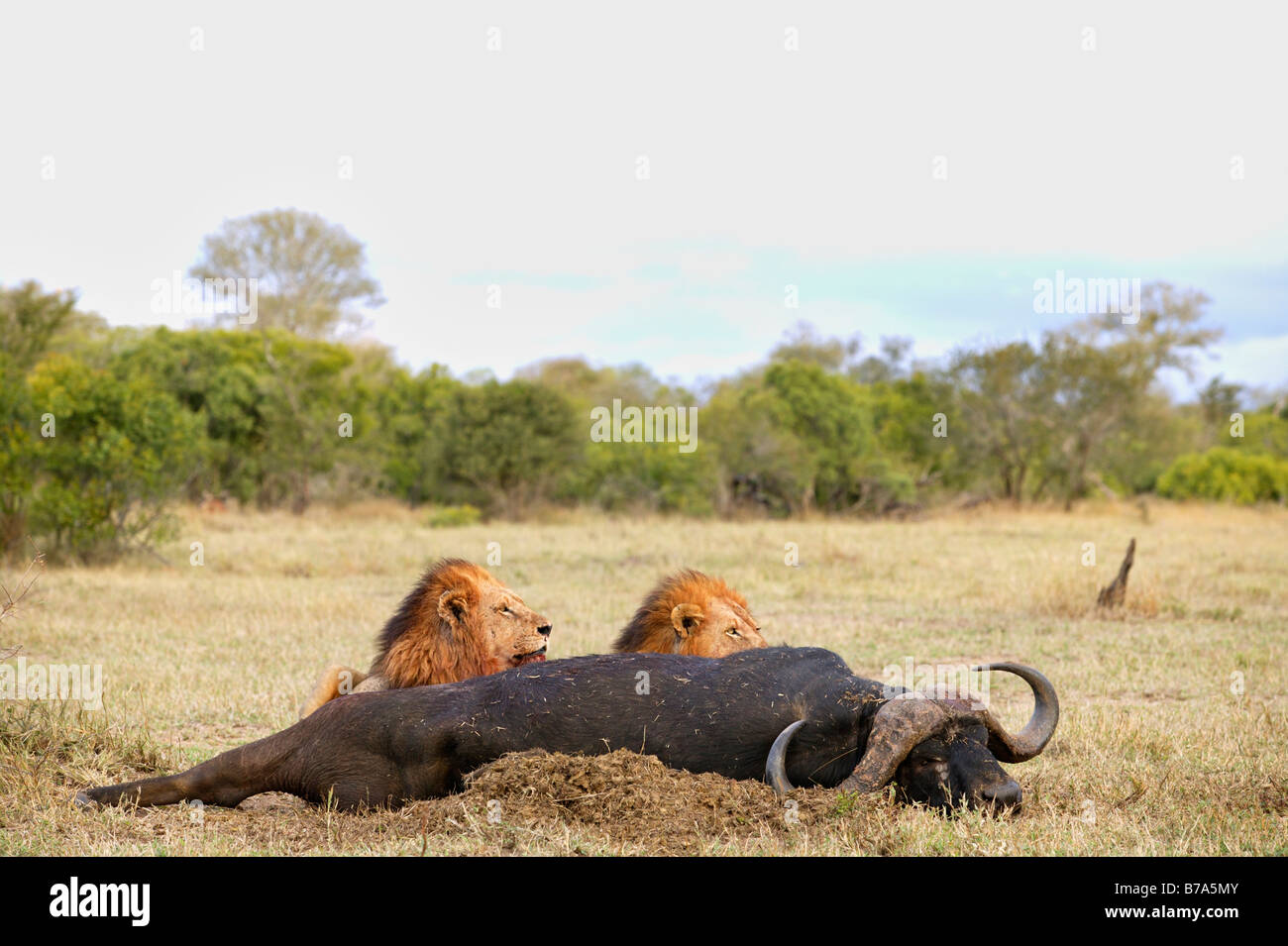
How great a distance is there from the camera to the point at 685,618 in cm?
684

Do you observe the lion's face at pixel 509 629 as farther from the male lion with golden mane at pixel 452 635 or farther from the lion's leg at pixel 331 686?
the lion's leg at pixel 331 686

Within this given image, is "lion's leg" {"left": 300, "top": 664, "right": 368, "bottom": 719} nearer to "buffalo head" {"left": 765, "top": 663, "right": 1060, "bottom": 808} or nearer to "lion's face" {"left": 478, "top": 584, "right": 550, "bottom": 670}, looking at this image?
"lion's face" {"left": 478, "top": 584, "right": 550, "bottom": 670}

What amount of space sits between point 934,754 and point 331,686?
3356mm

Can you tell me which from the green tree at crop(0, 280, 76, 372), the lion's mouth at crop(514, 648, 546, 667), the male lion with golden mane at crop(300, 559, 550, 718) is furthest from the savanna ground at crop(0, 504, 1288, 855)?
the green tree at crop(0, 280, 76, 372)

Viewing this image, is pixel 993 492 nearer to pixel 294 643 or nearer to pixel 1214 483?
pixel 1214 483

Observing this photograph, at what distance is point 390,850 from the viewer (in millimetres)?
4797

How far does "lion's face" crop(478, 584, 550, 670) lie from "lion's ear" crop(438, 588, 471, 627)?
0.09m

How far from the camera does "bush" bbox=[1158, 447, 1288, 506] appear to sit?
37031 mm

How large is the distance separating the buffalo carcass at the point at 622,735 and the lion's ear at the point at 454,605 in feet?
2.67

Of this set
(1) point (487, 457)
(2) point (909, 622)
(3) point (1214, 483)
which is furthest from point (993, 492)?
(2) point (909, 622)

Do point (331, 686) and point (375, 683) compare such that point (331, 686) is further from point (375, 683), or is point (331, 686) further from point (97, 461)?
point (97, 461)

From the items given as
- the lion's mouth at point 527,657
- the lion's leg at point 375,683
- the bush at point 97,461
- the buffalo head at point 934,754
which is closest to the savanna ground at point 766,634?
the buffalo head at point 934,754

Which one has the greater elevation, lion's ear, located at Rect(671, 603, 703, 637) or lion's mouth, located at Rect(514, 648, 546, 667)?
lion's ear, located at Rect(671, 603, 703, 637)
